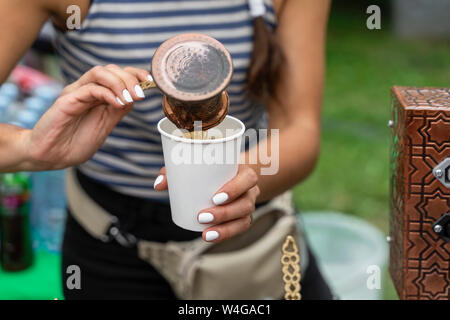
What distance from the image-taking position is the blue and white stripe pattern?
132cm

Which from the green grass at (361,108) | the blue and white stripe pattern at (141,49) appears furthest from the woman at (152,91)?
the green grass at (361,108)

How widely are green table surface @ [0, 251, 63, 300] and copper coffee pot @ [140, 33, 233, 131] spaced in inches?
52.9

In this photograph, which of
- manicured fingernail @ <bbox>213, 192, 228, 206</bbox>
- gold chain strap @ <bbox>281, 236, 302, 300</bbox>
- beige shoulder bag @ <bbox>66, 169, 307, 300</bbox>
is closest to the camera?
manicured fingernail @ <bbox>213, 192, 228, 206</bbox>

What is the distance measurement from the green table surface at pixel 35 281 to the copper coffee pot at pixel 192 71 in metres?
1.34

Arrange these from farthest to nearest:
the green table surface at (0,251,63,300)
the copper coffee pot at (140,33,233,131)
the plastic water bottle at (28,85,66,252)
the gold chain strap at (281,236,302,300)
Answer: the plastic water bottle at (28,85,66,252) < the green table surface at (0,251,63,300) < the gold chain strap at (281,236,302,300) < the copper coffee pot at (140,33,233,131)

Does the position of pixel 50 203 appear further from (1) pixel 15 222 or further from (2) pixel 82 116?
(2) pixel 82 116

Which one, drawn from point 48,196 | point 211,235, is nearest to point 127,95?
point 211,235

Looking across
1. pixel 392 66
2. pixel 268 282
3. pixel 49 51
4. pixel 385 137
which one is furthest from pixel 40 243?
pixel 392 66

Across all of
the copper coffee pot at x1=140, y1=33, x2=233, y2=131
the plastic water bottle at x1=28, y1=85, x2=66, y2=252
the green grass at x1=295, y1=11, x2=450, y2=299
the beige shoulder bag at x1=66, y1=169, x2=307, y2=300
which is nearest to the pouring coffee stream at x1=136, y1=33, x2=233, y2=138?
the copper coffee pot at x1=140, y1=33, x2=233, y2=131

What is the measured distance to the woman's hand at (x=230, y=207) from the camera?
0.92 metres

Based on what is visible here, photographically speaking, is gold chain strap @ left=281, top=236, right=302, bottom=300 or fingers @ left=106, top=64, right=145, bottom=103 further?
gold chain strap @ left=281, top=236, right=302, bottom=300

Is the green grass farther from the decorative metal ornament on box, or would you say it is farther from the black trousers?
the decorative metal ornament on box
